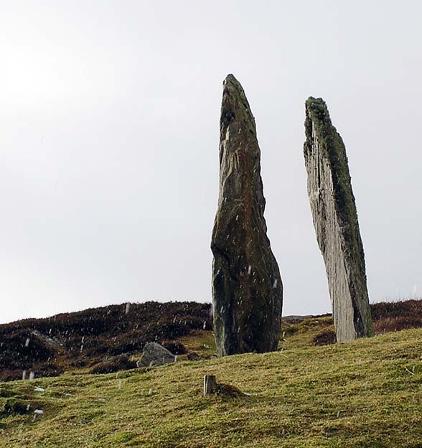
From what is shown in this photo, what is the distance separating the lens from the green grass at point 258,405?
13867mm

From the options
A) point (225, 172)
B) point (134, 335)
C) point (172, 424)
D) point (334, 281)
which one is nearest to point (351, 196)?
point (334, 281)

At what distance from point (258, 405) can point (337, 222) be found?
467 inches

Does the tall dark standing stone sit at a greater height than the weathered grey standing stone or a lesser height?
greater

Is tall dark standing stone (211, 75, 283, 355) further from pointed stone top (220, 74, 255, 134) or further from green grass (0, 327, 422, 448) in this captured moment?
green grass (0, 327, 422, 448)

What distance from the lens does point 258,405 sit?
628 inches

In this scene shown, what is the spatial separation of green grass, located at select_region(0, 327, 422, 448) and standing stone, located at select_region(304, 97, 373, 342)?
2445 mm

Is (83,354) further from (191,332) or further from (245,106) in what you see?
(245,106)

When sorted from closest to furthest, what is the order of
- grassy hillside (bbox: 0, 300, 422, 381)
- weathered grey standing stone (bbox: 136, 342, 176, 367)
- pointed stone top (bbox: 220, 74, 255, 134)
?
1. weathered grey standing stone (bbox: 136, 342, 176, 367)
2. pointed stone top (bbox: 220, 74, 255, 134)
3. grassy hillside (bbox: 0, 300, 422, 381)

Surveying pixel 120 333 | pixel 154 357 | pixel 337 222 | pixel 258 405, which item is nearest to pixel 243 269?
pixel 337 222

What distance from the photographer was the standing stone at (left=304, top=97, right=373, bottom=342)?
2534cm

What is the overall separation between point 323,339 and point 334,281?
913cm

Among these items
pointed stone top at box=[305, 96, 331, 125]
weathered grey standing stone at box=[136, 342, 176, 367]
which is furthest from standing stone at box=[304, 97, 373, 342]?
weathered grey standing stone at box=[136, 342, 176, 367]

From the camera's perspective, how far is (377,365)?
18.3 m

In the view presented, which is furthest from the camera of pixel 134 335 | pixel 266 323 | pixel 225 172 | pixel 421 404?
pixel 134 335
